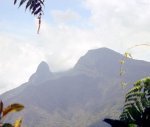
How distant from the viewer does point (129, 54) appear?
3322 millimetres

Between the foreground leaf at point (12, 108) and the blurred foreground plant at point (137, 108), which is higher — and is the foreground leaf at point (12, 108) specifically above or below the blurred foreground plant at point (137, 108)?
below

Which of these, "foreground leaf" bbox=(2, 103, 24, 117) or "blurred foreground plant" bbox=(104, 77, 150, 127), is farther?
"foreground leaf" bbox=(2, 103, 24, 117)

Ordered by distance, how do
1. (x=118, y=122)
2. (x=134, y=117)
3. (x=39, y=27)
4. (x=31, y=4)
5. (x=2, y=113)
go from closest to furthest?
(x=118, y=122)
(x=134, y=117)
(x=2, y=113)
(x=39, y=27)
(x=31, y=4)

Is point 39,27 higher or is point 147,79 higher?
point 39,27

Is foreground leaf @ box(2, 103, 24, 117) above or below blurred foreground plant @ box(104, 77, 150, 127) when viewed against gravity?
below

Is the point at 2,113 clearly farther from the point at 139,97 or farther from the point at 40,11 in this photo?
the point at 139,97

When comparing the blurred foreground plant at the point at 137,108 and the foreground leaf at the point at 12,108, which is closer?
the blurred foreground plant at the point at 137,108

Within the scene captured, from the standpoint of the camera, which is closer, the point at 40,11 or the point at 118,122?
the point at 118,122

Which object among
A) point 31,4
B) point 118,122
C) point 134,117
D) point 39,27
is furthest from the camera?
point 31,4

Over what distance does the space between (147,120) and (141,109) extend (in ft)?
1.11

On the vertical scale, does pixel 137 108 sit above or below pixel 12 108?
above

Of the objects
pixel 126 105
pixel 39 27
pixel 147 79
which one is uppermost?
pixel 39 27

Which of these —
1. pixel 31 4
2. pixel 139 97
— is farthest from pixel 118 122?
pixel 31 4

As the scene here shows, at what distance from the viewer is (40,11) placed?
303 centimetres
